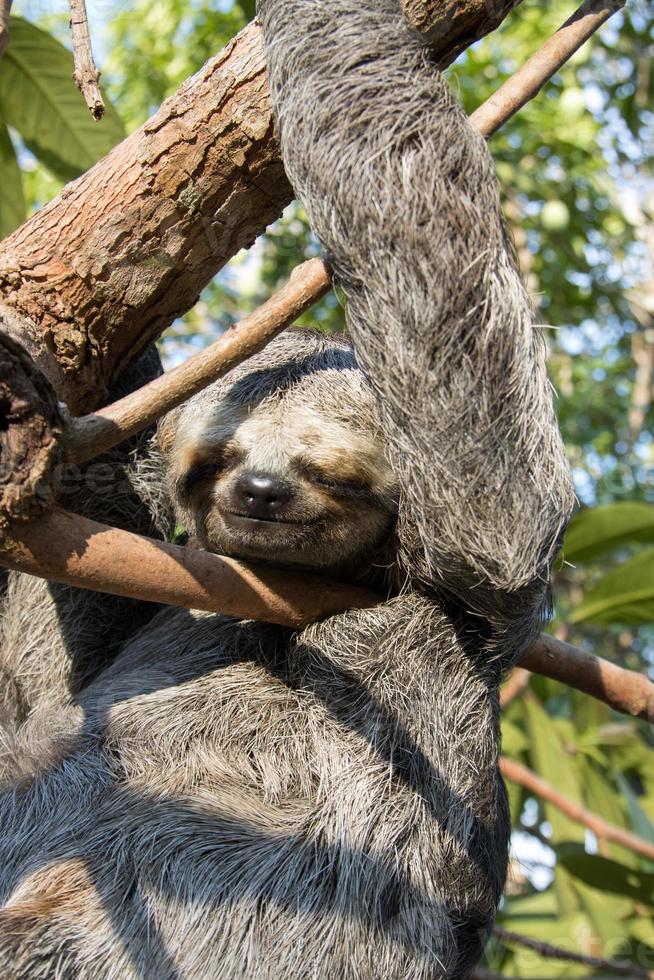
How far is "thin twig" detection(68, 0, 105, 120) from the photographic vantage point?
3977 millimetres

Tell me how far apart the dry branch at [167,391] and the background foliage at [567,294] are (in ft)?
7.38

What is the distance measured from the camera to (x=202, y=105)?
427 cm

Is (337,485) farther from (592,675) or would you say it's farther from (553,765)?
(553,765)

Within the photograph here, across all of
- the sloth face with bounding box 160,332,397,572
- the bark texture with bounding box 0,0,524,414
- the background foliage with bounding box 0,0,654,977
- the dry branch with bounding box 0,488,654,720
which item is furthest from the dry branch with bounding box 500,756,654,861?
the bark texture with bounding box 0,0,524,414

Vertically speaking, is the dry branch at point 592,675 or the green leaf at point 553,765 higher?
the dry branch at point 592,675

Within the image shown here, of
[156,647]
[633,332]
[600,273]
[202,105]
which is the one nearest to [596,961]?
[156,647]

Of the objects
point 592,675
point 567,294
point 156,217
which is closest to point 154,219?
point 156,217

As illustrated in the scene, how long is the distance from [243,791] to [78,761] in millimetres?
840

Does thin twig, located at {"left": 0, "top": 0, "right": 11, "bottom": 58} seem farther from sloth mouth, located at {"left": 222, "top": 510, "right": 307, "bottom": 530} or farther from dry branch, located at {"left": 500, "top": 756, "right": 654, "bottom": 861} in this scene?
dry branch, located at {"left": 500, "top": 756, "right": 654, "bottom": 861}

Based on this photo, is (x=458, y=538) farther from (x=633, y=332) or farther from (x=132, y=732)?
(x=633, y=332)

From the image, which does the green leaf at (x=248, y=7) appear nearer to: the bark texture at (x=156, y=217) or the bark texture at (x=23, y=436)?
the bark texture at (x=156, y=217)

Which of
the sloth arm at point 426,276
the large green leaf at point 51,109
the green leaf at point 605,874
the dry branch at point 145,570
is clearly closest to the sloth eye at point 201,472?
the dry branch at point 145,570

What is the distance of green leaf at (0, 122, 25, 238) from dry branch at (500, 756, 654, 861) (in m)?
5.50

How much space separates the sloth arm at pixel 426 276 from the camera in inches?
164
